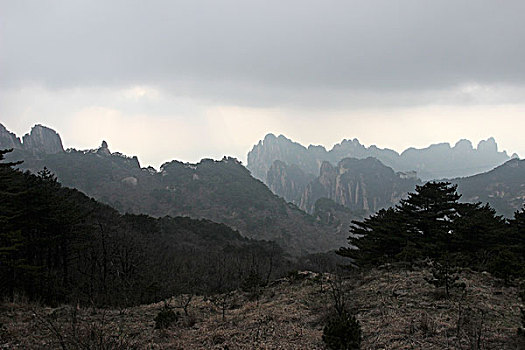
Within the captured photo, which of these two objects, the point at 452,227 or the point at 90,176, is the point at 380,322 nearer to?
the point at 452,227

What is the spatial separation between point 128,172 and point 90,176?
24027 millimetres

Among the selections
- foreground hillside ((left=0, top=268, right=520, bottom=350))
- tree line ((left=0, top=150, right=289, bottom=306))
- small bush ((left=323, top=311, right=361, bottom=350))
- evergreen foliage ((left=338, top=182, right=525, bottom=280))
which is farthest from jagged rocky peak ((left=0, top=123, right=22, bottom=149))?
small bush ((left=323, top=311, right=361, bottom=350))

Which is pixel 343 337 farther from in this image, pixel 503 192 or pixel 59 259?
pixel 503 192

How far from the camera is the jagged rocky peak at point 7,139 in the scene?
178 meters

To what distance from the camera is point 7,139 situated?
181375mm

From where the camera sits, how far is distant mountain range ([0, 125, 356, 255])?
153 meters

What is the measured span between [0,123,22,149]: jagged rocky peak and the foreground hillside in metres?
206

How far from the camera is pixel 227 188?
194375 mm

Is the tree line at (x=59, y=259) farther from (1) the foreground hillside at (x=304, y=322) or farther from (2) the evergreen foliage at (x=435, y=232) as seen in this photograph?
(2) the evergreen foliage at (x=435, y=232)

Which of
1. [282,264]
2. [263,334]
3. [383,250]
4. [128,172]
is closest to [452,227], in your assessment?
[383,250]

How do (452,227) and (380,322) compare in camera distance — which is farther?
(452,227)

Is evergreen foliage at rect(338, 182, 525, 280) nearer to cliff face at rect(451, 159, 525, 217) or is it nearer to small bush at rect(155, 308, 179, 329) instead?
small bush at rect(155, 308, 179, 329)

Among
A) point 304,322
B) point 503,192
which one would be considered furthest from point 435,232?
point 503,192

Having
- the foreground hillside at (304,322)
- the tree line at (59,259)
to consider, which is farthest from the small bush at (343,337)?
the tree line at (59,259)
